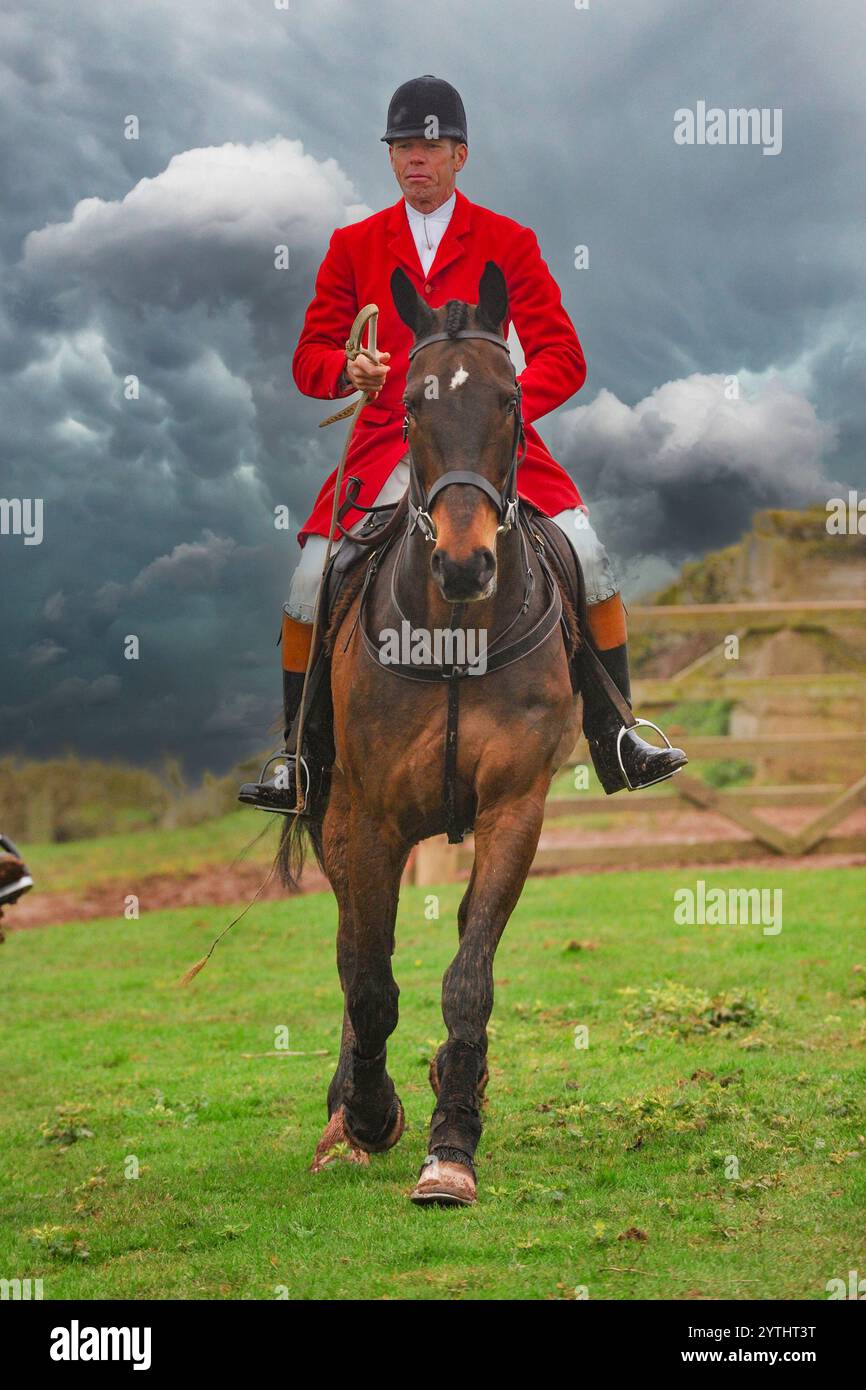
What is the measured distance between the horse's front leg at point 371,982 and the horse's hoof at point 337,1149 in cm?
3

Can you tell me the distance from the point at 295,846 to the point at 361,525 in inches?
68.8

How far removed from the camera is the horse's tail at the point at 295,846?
6.92 metres

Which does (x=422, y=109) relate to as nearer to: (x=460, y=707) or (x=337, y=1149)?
(x=460, y=707)

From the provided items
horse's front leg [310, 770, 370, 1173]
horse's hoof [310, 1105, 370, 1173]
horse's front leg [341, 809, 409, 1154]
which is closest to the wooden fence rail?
horse's front leg [310, 770, 370, 1173]

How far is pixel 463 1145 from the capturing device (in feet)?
17.3

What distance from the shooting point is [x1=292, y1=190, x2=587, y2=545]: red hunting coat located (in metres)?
5.92

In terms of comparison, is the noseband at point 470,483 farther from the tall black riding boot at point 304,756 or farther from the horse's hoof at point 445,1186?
the horse's hoof at point 445,1186

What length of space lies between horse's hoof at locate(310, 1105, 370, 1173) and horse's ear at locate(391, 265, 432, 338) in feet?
10.5

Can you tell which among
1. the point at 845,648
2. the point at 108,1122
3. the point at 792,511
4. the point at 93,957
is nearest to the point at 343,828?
the point at 108,1122

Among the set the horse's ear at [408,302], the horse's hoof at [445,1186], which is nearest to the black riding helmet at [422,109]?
the horse's ear at [408,302]

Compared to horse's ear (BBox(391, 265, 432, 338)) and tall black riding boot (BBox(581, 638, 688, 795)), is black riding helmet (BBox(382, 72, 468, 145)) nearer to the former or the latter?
horse's ear (BBox(391, 265, 432, 338))

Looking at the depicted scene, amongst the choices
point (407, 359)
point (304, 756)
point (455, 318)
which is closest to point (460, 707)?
point (304, 756)

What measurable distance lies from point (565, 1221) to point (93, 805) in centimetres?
1524
